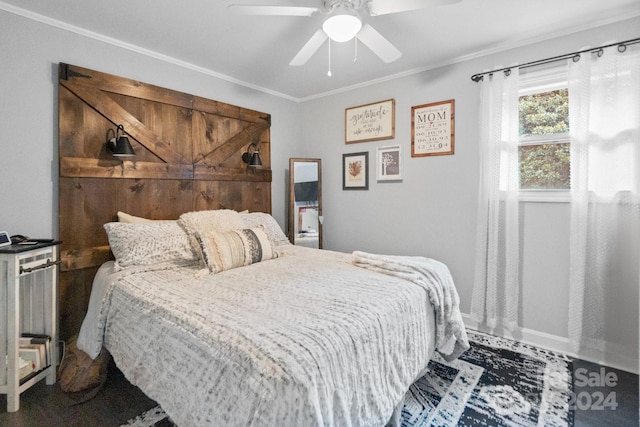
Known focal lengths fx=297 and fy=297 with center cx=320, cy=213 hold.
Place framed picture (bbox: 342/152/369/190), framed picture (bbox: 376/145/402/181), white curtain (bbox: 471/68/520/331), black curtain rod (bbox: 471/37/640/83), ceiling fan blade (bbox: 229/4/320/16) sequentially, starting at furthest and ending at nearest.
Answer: framed picture (bbox: 342/152/369/190), framed picture (bbox: 376/145/402/181), white curtain (bbox: 471/68/520/331), black curtain rod (bbox: 471/37/640/83), ceiling fan blade (bbox: 229/4/320/16)

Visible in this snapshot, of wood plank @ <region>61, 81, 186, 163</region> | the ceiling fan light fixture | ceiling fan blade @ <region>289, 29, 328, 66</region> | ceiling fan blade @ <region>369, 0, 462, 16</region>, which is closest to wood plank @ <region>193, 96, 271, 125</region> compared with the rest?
wood plank @ <region>61, 81, 186, 163</region>

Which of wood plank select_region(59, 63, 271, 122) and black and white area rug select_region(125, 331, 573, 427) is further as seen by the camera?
wood plank select_region(59, 63, 271, 122)

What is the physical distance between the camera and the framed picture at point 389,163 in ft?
10.3

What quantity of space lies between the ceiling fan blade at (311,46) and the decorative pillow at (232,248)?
133 centimetres

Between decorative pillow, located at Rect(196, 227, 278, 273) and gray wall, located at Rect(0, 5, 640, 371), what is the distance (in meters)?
1.15

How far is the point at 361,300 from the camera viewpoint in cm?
143

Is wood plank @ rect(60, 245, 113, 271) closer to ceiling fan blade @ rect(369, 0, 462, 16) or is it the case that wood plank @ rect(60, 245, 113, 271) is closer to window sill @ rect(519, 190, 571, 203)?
ceiling fan blade @ rect(369, 0, 462, 16)

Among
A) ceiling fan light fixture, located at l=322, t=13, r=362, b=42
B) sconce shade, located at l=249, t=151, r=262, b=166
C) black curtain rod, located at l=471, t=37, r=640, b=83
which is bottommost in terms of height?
sconce shade, located at l=249, t=151, r=262, b=166

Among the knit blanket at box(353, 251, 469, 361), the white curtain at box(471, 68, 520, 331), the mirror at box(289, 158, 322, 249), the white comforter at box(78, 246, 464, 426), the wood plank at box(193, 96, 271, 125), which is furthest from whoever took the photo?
the mirror at box(289, 158, 322, 249)

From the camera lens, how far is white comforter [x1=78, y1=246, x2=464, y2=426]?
945 millimetres

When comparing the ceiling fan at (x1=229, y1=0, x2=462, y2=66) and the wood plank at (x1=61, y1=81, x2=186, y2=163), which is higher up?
the ceiling fan at (x1=229, y1=0, x2=462, y2=66)

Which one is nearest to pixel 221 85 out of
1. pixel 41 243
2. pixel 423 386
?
pixel 41 243

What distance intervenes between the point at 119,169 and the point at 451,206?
2908 mm

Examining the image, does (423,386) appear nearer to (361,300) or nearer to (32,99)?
(361,300)
